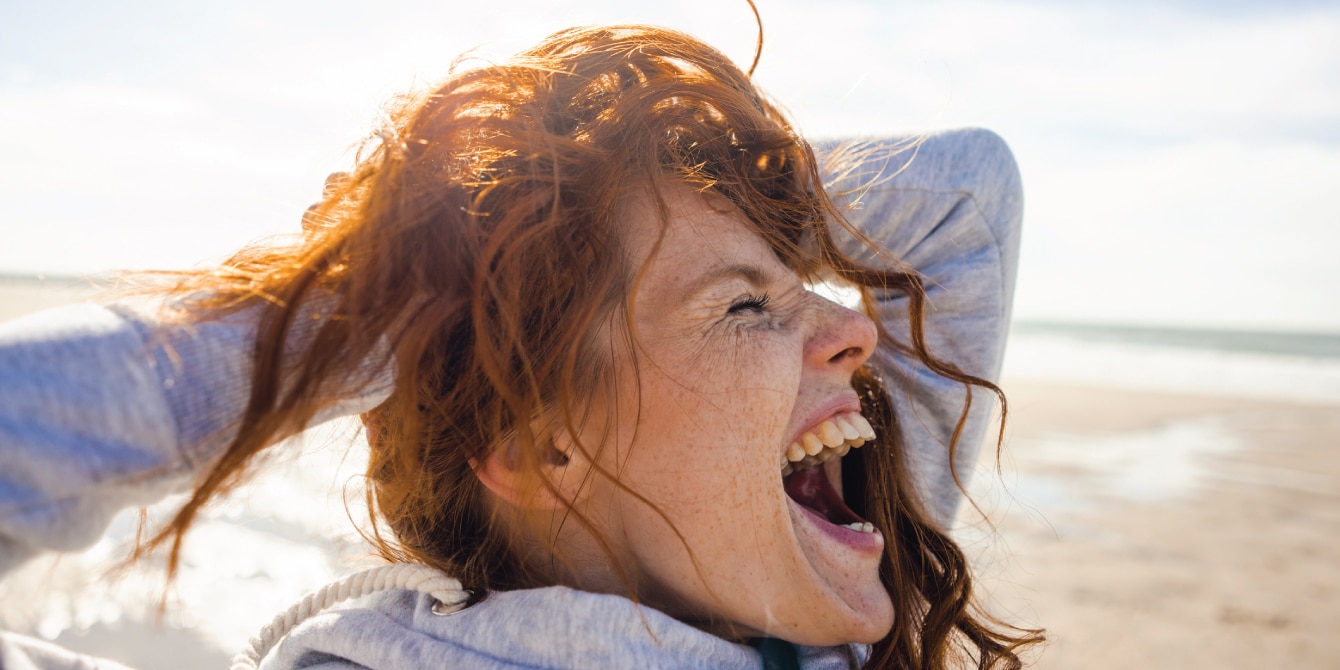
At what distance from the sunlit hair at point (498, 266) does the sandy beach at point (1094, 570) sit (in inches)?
20.6

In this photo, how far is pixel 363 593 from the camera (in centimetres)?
150

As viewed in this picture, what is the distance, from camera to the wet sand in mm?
4023

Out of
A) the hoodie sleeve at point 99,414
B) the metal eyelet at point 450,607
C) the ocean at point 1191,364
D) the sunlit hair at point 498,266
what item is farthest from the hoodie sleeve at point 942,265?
the ocean at point 1191,364

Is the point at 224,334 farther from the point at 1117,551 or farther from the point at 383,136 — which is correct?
the point at 1117,551

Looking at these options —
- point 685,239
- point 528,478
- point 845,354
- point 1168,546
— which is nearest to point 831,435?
point 845,354

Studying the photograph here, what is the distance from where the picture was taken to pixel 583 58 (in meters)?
1.55

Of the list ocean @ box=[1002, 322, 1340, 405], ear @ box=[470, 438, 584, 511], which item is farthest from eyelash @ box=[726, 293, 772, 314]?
ocean @ box=[1002, 322, 1340, 405]

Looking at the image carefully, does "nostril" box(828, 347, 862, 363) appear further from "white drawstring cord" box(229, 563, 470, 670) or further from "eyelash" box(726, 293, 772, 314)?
"white drawstring cord" box(229, 563, 470, 670)

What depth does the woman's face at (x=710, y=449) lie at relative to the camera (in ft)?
4.94

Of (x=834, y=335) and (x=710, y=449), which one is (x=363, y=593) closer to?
(x=710, y=449)

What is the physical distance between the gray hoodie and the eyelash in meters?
0.56

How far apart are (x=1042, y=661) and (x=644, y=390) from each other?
10.9ft

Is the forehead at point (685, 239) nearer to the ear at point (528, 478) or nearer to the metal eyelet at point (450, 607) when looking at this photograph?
the ear at point (528, 478)

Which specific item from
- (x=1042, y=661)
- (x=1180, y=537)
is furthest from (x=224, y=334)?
(x=1180, y=537)
